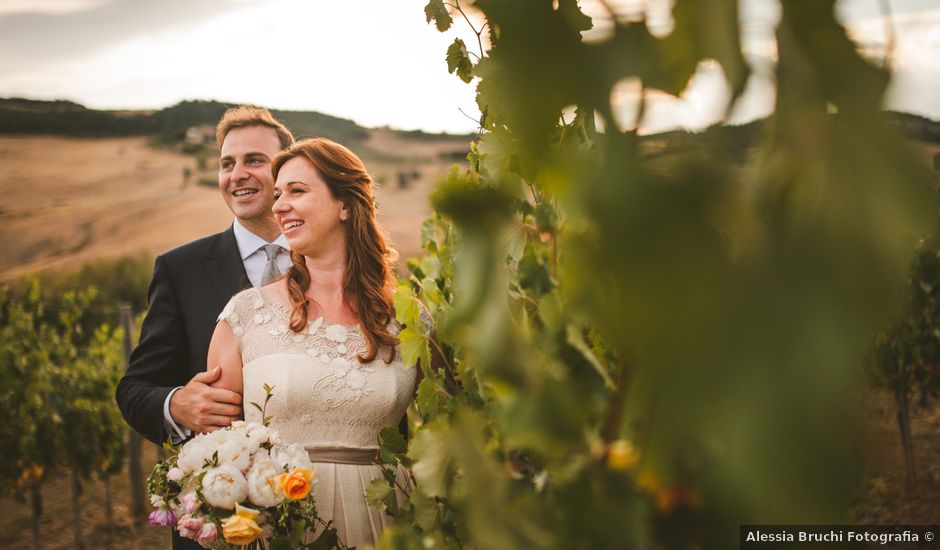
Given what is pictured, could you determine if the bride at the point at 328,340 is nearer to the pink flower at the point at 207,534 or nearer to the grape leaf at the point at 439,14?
the pink flower at the point at 207,534

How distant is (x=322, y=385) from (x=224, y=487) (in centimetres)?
90

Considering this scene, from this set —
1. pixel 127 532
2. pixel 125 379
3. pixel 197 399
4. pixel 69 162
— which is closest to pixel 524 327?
pixel 197 399

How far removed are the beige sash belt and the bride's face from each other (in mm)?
983

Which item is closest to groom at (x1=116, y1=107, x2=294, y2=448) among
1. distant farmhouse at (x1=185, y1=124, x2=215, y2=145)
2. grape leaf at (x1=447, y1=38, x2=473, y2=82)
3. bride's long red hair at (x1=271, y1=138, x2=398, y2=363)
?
bride's long red hair at (x1=271, y1=138, x2=398, y2=363)

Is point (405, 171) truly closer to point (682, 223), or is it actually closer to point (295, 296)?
point (295, 296)

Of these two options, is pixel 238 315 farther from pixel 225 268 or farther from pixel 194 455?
pixel 194 455

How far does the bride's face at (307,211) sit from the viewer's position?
3.18m

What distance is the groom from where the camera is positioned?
2.91 m

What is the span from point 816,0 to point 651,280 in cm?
18

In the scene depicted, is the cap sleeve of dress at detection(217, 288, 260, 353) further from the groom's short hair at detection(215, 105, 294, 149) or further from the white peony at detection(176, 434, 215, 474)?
the groom's short hair at detection(215, 105, 294, 149)

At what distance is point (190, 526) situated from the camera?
2.02m

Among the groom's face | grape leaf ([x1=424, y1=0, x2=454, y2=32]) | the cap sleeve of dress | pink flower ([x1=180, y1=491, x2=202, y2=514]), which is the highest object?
grape leaf ([x1=424, y1=0, x2=454, y2=32])

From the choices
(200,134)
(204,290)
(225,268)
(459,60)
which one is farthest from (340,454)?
(200,134)

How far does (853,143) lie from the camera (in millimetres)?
331
